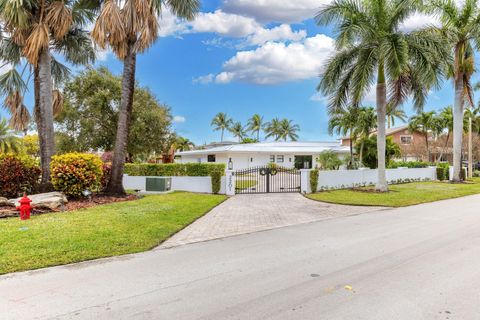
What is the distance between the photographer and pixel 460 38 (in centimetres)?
2141

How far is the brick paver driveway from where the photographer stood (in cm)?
779

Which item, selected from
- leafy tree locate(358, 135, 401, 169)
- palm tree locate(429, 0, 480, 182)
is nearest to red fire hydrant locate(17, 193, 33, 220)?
palm tree locate(429, 0, 480, 182)

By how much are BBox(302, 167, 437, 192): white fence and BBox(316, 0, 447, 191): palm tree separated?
7.71 feet

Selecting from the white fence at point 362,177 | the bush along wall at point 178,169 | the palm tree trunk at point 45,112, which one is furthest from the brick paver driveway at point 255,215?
the bush along wall at point 178,169

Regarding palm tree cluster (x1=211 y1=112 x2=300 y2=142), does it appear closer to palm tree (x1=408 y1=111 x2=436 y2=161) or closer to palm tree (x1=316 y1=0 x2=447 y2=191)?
palm tree (x1=408 y1=111 x2=436 y2=161)

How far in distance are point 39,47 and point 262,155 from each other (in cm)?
2544

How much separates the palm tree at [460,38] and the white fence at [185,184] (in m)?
15.6

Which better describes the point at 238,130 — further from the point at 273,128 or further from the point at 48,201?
the point at 48,201

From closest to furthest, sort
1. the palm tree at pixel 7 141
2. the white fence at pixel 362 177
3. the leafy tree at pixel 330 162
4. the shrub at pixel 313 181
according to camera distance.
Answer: the shrub at pixel 313 181 → the white fence at pixel 362 177 → the leafy tree at pixel 330 162 → the palm tree at pixel 7 141

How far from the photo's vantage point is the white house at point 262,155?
112 feet

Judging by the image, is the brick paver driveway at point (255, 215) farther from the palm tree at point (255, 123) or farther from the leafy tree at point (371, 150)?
the palm tree at point (255, 123)

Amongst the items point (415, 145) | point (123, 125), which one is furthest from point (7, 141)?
point (415, 145)

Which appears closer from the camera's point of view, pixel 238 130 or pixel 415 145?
pixel 415 145

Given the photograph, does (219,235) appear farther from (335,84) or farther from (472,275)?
(335,84)
